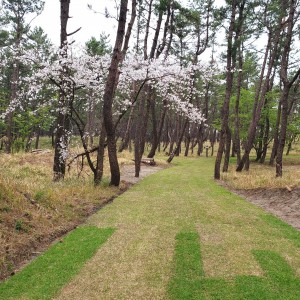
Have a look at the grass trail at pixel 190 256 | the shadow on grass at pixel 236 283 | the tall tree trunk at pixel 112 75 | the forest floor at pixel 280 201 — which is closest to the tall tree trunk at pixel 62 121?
the tall tree trunk at pixel 112 75

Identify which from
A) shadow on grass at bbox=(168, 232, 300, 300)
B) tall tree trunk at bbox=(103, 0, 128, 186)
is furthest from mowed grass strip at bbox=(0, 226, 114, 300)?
tall tree trunk at bbox=(103, 0, 128, 186)

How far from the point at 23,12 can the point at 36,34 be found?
16.9 ft

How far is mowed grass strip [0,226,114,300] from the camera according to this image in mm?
4297

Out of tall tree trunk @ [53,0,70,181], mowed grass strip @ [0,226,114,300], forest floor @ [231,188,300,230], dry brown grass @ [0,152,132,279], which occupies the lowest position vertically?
mowed grass strip @ [0,226,114,300]

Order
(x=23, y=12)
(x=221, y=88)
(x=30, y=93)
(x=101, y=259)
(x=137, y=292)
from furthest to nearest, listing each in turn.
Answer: (x=221, y=88), (x=23, y=12), (x=30, y=93), (x=101, y=259), (x=137, y=292)

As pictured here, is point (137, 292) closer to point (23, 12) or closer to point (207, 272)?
point (207, 272)

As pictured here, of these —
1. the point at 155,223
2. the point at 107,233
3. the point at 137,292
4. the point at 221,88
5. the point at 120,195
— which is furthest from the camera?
the point at 221,88

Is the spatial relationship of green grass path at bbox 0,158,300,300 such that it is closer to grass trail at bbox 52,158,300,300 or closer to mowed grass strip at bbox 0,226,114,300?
grass trail at bbox 52,158,300,300

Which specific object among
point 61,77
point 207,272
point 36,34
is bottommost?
point 207,272

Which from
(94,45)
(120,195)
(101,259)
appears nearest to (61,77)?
(120,195)

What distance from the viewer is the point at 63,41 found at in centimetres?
1152

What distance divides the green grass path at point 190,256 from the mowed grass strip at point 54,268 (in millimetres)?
166

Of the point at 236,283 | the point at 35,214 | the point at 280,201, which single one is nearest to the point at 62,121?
the point at 35,214

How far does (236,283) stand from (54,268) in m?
2.91
